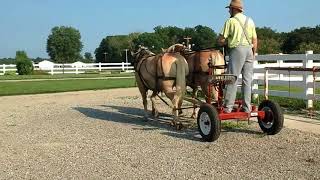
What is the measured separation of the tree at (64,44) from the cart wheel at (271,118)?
13700 cm

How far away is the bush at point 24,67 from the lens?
55375mm

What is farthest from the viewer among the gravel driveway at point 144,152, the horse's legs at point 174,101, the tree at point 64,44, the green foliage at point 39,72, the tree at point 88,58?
the tree at point 88,58

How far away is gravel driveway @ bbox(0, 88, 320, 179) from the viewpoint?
23.7ft

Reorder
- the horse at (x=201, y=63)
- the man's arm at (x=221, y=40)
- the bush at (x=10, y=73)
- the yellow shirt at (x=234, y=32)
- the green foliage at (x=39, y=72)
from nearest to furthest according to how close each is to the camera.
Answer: the yellow shirt at (x=234, y=32) < the man's arm at (x=221, y=40) < the horse at (x=201, y=63) < the bush at (x=10, y=73) < the green foliage at (x=39, y=72)

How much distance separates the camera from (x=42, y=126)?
12.6 metres

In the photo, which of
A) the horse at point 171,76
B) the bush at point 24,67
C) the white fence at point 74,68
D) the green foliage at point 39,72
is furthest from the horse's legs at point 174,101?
the white fence at point 74,68

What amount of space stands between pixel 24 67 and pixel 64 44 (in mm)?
93046

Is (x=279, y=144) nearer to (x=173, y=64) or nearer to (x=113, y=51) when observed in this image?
(x=173, y=64)

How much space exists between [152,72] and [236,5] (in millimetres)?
3029

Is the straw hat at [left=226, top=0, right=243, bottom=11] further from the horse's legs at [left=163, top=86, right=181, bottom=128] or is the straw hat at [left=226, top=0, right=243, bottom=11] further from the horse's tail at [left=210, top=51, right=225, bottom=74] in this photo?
the horse's legs at [left=163, top=86, right=181, bottom=128]

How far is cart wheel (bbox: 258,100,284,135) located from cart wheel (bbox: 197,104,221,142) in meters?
1.19

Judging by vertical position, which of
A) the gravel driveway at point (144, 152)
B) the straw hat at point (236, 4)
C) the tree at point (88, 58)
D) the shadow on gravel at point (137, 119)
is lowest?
the gravel driveway at point (144, 152)

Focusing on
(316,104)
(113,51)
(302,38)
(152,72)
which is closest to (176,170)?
(152,72)

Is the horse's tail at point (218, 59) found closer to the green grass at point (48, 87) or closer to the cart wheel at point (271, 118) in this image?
the cart wheel at point (271, 118)
